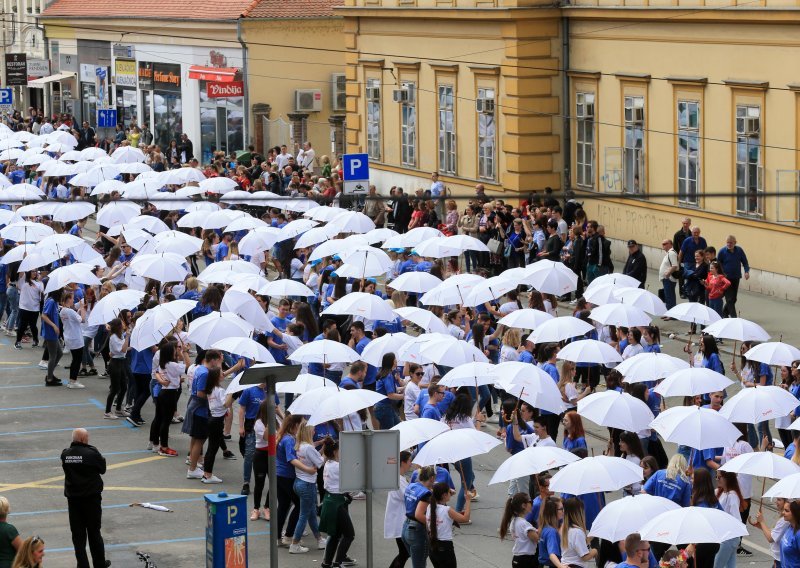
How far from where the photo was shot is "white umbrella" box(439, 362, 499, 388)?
1730 cm

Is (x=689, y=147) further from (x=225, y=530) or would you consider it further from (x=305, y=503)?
(x=225, y=530)

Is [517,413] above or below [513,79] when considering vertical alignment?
below

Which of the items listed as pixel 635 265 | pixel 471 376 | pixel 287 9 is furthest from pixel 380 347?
pixel 287 9

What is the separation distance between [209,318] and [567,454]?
22.9 ft

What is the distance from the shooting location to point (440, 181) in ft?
127

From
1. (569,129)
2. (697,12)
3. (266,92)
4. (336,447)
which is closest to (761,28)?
(697,12)

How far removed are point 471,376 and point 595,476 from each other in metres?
3.84

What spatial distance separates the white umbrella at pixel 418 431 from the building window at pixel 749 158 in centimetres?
1467

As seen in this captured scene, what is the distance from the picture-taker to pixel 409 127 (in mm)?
41156

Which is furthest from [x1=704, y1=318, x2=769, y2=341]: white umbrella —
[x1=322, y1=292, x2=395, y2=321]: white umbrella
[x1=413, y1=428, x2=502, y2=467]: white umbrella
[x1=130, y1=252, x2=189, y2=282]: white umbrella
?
[x1=130, y1=252, x2=189, y2=282]: white umbrella

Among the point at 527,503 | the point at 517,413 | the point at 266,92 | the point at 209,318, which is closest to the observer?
the point at 527,503

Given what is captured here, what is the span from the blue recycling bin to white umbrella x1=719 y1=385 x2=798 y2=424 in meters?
4.93

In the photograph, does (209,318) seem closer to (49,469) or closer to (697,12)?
(49,469)

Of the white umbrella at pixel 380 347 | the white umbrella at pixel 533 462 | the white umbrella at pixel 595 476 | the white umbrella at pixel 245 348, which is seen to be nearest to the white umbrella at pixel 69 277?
the white umbrella at pixel 245 348
